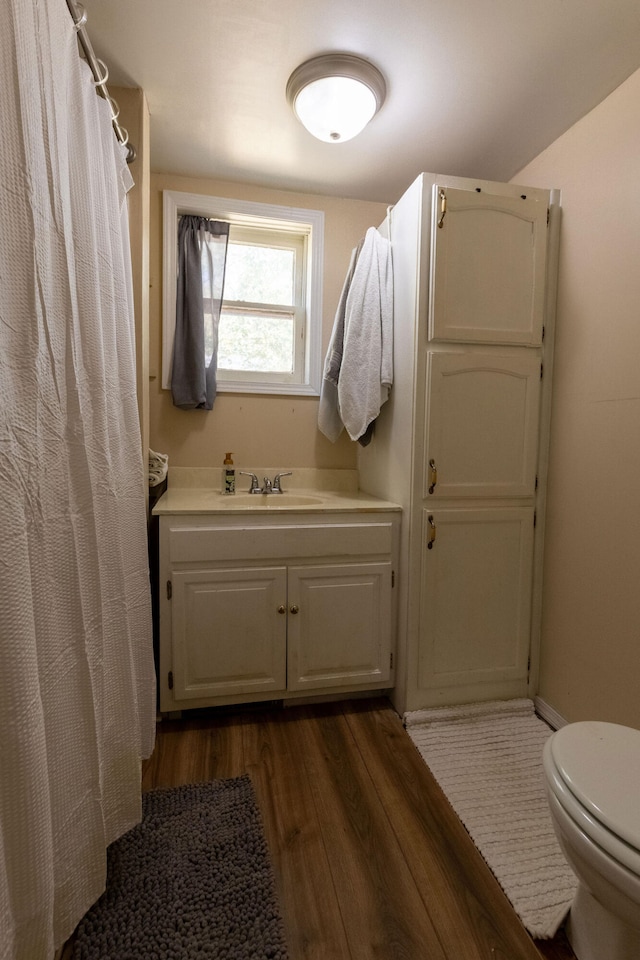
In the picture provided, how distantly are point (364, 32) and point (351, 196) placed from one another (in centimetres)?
93

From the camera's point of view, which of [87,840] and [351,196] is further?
[351,196]

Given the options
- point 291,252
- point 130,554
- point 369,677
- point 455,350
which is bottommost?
point 369,677

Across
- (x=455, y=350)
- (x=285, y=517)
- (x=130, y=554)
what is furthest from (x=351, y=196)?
(x=130, y=554)

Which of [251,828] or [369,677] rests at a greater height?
[369,677]

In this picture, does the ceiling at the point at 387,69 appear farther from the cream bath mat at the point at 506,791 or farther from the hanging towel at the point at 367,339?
the cream bath mat at the point at 506,791

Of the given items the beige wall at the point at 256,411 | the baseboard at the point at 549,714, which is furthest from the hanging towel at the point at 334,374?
the baseboard at the point at 549,714

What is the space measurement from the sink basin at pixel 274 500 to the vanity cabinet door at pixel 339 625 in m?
0.45

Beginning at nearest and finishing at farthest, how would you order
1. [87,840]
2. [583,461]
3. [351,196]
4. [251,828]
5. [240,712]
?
1. [87,840]
2. [251,828]
3. [583,461]
4. [240,712]
5. [351,196]

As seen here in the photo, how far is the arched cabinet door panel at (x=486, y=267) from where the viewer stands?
1.67 metres

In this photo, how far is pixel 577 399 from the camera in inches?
66.1

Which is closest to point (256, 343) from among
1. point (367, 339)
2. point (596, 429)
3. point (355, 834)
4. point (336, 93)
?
point (367, 339)

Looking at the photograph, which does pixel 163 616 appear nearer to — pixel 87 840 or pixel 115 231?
pixel 87 840

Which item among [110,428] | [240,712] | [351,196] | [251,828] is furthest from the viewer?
[351,196]

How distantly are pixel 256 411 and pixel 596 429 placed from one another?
1.51 m
